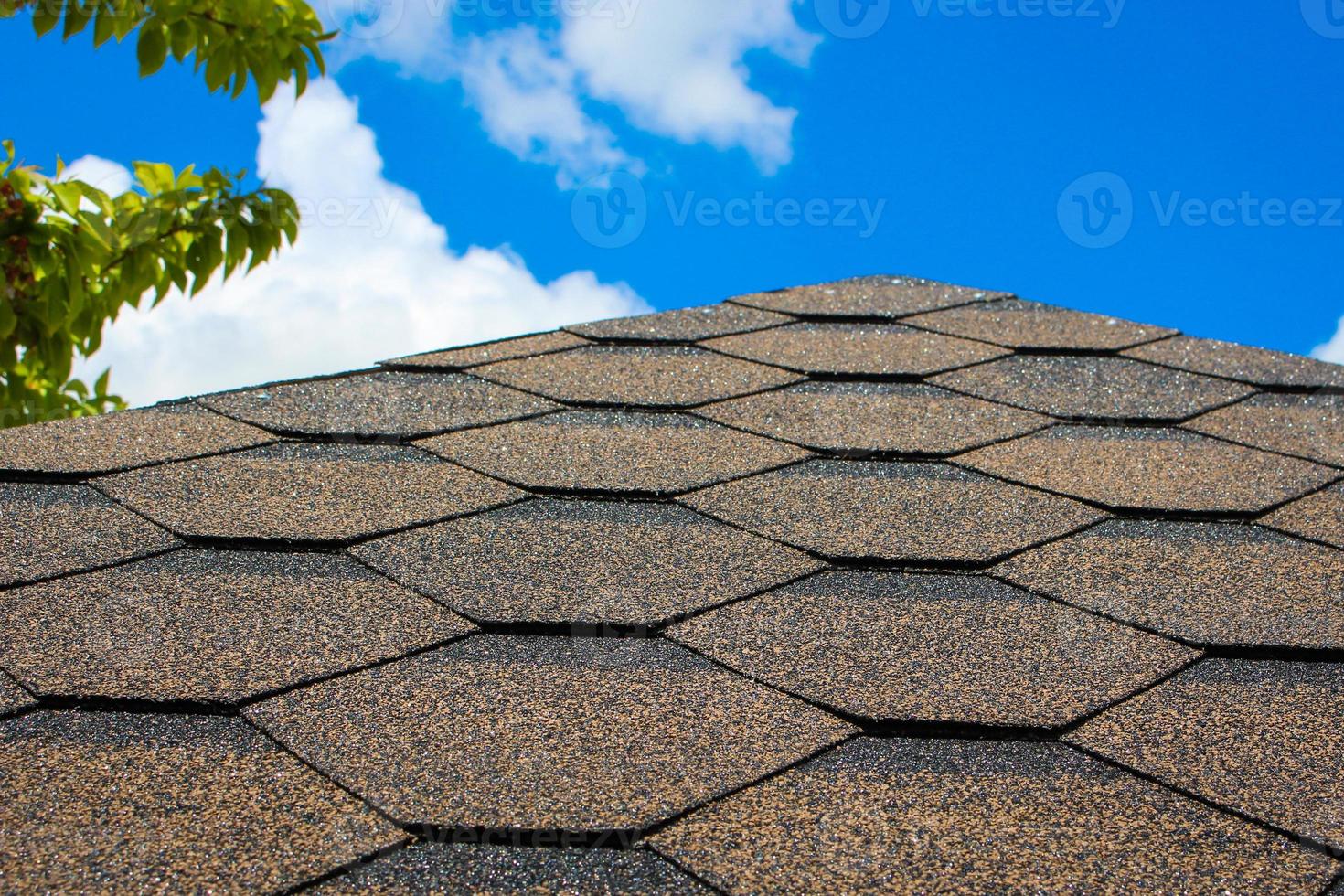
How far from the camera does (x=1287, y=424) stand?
1792 millimetres

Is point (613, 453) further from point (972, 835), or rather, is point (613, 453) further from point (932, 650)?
point (972, 835)

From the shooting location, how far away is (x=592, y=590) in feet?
3.69

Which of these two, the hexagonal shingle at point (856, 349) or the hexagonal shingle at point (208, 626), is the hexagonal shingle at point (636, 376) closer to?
the hexagonal shingle at point (856, 349)

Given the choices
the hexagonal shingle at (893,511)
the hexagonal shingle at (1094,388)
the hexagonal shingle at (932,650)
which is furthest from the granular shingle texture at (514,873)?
the hexagonal shingle at (1094,388)

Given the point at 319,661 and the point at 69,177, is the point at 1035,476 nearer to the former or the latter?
the point at 319,661

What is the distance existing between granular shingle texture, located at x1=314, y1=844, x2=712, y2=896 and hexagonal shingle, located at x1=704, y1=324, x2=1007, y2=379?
1264 millimetres

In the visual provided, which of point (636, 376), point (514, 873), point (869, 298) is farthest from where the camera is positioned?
point (869, 298)

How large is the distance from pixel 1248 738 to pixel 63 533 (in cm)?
117

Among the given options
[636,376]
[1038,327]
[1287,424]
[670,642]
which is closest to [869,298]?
[1038,327]

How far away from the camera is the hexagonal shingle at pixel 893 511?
1.27m

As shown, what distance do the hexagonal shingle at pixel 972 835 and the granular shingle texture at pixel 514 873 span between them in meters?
0.02

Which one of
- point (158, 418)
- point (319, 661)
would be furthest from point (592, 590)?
point (158, 418)

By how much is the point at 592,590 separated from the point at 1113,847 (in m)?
0.52

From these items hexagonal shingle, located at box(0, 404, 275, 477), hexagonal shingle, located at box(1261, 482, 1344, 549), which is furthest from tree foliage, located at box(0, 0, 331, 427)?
hexagonal shingle, located at box(1261, 482, 1344, 549)
